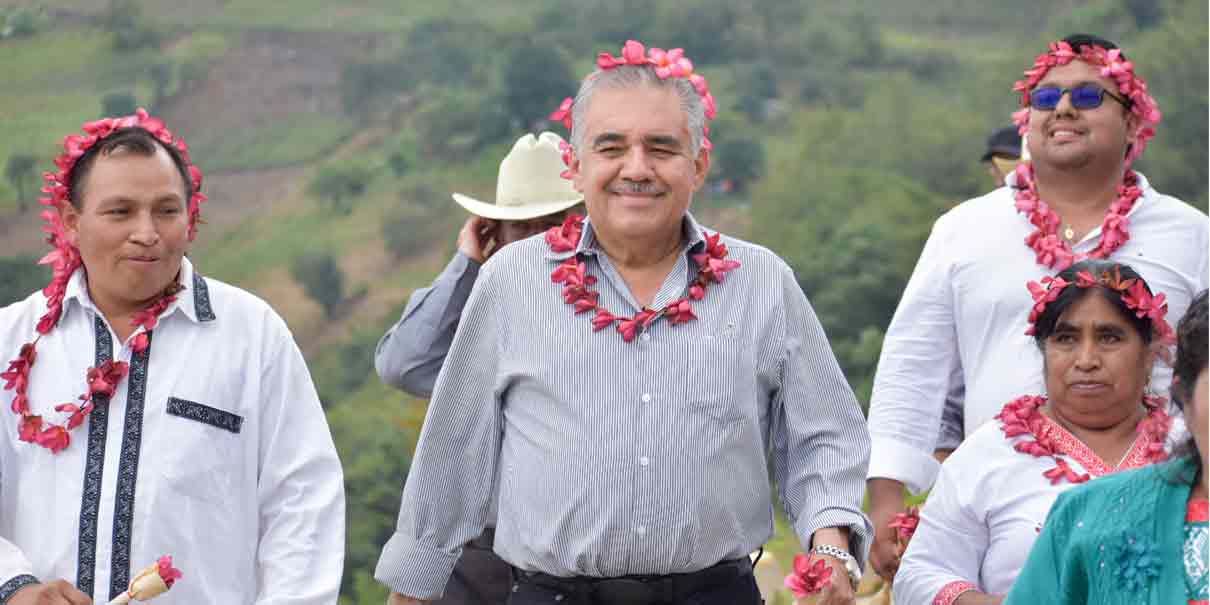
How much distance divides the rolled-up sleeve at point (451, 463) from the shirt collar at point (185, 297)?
0.63 metres

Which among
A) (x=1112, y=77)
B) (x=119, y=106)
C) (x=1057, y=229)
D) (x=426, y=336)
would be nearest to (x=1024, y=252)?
(x=1057, y=229)

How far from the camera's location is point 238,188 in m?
48.2

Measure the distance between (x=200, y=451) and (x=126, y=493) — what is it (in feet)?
0.66

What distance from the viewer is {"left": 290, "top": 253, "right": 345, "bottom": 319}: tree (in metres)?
45.9

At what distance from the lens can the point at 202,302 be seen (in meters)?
4.61

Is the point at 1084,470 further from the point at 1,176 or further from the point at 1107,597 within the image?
the point at 1,176

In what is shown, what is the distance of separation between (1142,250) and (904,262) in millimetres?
32571

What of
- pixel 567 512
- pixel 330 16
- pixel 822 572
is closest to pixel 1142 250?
pixel 822 572

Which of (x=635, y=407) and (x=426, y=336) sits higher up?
(x=635, y=407)

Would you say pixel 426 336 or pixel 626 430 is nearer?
pixel 626 430

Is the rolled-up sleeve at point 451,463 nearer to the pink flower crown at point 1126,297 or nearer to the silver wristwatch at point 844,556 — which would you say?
the silver wristwatch at point 844,556

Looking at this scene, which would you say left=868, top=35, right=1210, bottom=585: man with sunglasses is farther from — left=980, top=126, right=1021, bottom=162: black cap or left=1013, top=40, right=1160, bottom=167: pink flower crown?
left=980, top=126, right=1021, bottom=162: black cap

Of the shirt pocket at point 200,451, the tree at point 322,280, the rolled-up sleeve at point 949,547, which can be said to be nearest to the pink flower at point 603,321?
the shirt pocket at point 200,451

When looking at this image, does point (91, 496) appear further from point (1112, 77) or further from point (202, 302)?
point (1112, 77)
